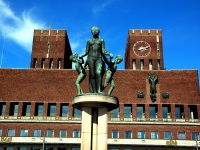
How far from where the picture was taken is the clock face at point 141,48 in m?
86.8

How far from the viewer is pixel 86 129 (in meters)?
19.7

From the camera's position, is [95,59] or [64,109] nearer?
[95,59]

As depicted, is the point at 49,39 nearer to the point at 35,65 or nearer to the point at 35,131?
the point at 35,65

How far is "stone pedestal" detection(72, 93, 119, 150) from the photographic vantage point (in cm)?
1956

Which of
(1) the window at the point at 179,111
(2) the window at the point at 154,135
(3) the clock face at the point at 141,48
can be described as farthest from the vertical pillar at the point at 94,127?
(3) the clock face at the point at 141,48

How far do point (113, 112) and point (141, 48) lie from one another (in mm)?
24390

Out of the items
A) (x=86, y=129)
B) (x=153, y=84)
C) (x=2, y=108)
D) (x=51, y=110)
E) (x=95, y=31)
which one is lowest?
(x=86, y=129)

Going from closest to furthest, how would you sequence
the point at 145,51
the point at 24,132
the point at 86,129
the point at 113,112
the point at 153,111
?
the point at 86,129 < the point at 24,132 < the point at 113,112 < the point at 153,111 < the point at 145,51

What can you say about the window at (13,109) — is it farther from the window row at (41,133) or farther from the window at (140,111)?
the window at (140,111)

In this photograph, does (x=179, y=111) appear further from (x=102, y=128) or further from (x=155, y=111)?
(x=102, y=128)

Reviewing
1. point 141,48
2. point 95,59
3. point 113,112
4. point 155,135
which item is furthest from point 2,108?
point 95,59

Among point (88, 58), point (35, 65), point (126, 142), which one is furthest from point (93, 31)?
point (35, 65)

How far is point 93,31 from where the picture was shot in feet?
70.2

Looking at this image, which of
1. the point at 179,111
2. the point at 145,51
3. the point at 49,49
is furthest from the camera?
the point at 49,49
